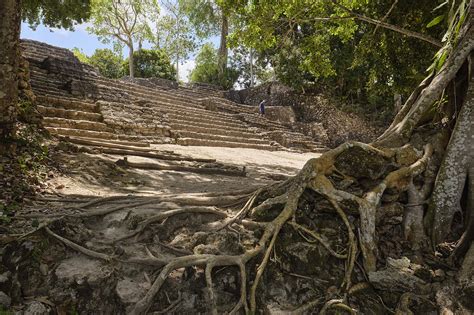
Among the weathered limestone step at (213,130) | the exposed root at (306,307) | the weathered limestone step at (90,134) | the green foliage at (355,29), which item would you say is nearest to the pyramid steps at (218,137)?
the weathered limestone step at (213,130)

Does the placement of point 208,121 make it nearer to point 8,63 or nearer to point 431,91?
point 8,63

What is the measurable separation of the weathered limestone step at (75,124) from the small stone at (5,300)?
5851 mm

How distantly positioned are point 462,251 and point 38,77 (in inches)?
441

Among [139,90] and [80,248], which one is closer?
[80,248]

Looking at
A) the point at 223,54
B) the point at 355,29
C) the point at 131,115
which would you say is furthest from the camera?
the point at 223,54

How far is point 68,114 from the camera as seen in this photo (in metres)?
8.14

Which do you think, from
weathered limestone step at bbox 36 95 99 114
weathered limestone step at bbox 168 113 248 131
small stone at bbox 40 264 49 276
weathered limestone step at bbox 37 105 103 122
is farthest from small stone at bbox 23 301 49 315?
weathered limestone step at bbox 168 113 248 131

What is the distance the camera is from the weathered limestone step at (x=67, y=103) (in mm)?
8188

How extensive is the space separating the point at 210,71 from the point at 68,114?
57.0 ft

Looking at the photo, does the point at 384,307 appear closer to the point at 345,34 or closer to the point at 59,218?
the point at 59,218

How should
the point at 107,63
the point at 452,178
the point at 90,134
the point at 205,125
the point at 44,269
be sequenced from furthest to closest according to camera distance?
the point at 107,63 < the point at 205,125 < the point at 90,134 < the point at 452,178 < the point at 44,269

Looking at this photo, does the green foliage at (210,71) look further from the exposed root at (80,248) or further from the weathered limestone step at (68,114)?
the exposed root at (80,248)

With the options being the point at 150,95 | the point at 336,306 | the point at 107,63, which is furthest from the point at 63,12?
the point at 107,63

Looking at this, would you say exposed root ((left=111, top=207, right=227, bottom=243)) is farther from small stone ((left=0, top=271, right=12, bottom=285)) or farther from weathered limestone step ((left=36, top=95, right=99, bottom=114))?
weathered limestone step ((left=36, top=95, right=99, bottom=114))
